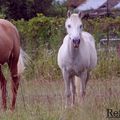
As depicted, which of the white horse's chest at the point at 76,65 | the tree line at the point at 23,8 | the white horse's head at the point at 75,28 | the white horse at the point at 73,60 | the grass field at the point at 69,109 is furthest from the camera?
the tree line at the point at 23,8

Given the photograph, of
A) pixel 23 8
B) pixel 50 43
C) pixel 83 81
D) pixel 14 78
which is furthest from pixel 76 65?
pixel 23 8

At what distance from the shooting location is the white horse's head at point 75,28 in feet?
31.4

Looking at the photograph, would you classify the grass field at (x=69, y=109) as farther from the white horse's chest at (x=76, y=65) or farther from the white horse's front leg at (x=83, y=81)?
the white horse's chest at (x=76, y=65)

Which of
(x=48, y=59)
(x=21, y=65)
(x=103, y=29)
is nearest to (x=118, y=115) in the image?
(x=21, y=65)

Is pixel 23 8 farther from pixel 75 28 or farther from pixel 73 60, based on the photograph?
pixel 75 28

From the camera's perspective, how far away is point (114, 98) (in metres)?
8.23

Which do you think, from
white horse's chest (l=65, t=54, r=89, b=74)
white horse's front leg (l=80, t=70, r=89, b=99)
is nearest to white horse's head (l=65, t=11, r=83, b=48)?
white horse's chest (l=65, t=54, r=89, b=74)

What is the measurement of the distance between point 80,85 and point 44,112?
2743mm

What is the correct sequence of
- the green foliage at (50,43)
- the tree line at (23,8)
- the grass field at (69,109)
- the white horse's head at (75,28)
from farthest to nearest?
1. the tree line at (23,8)
2. the green foliage at (50,43)
3. the white horse's head at (75,28)
4. the grass field at (69,109)

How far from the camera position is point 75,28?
9820 millimetres

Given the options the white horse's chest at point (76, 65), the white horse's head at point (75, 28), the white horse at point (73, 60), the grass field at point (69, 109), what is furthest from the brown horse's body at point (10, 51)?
the white horse's head at point (75, 28)

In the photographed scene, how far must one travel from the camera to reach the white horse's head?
9.59 meters

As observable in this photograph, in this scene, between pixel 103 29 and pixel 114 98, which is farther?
pixel 103 29

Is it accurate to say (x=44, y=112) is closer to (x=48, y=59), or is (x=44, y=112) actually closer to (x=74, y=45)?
(x=74, y=45)
